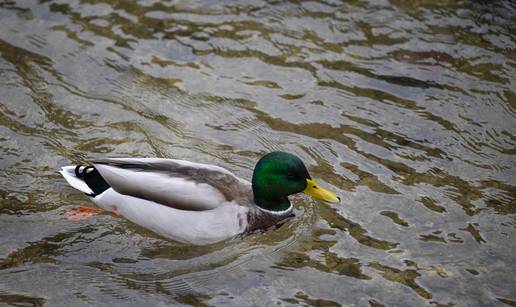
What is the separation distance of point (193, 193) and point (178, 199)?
0.46ft

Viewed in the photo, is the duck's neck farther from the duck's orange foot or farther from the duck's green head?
the duck's orange foot

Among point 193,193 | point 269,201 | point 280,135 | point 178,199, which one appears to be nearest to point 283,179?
point 269,201

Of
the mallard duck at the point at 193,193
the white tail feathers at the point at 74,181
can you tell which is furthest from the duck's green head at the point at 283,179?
the white tail feathers at the point at 74,181

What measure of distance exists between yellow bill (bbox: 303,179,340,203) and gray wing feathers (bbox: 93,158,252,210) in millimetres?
627

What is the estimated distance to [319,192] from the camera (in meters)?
6.82

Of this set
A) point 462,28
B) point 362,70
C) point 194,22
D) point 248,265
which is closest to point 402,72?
point 362,70

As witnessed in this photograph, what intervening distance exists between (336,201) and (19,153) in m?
3.19

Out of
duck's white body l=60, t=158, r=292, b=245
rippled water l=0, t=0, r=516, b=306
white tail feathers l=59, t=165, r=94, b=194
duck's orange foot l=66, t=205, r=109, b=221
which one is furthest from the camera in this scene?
white tail feathers l=59, t=165, r=94, b=194

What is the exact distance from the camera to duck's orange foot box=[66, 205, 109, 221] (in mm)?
6910

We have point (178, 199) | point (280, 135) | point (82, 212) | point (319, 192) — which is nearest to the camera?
point (178, 199)

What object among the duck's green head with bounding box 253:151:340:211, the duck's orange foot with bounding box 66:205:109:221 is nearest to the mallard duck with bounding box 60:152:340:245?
the duck's green head with bounding box 253:151:340:211

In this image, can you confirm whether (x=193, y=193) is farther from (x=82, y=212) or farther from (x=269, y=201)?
(x=82, y=212)

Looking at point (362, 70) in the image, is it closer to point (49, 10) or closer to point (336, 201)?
point (336, 201)

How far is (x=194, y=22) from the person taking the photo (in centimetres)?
999
